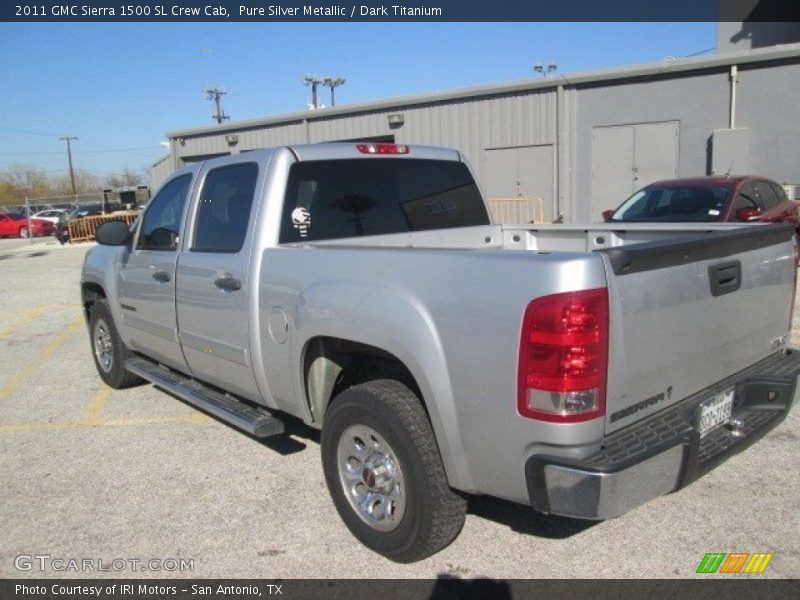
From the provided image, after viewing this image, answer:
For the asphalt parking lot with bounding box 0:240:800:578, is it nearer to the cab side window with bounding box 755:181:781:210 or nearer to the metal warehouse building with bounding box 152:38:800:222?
the cab side window with bounding box 755:181:781:210

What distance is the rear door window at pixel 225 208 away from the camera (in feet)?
12.9

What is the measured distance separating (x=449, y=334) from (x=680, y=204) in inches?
326

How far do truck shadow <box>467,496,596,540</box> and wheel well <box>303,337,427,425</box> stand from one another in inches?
32.7

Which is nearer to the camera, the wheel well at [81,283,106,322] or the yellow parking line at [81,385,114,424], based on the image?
the yellow parking line at [81,385,114,424]

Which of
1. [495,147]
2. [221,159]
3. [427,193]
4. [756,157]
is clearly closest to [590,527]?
[427,193]

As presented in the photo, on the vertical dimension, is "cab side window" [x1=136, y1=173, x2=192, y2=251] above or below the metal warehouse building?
below

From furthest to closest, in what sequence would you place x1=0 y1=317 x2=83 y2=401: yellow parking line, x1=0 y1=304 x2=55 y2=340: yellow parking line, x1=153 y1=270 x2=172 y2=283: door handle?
1. x1=0 y1=304 x2=55 y2=340: yellow parking line
2. x1=0 y1=317 x2=83 y2=401: yellow parking line
3. x1=153 y1=270 x2=172 y2=283: door handle

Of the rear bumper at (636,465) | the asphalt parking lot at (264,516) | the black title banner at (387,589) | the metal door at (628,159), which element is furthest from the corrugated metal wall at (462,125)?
the black title banner at (387,589)

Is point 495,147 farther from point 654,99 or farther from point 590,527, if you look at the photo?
point 590,527

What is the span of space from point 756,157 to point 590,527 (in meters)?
13.3

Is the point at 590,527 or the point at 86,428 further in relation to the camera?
the point at 86,428

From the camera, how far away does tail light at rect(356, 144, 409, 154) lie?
4.20 meters

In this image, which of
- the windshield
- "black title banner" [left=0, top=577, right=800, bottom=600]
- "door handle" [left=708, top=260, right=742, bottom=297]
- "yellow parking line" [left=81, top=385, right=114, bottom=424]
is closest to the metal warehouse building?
the windshield

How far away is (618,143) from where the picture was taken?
15461 mm
